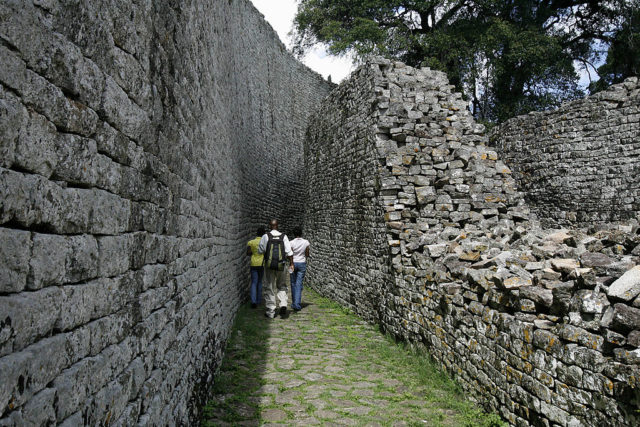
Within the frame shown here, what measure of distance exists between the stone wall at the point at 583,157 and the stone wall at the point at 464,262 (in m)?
3.96

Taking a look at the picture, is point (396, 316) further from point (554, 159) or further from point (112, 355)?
point (554, 159)

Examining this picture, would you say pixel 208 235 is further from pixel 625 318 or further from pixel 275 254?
pixel 625 318

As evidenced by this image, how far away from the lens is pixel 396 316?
709cm

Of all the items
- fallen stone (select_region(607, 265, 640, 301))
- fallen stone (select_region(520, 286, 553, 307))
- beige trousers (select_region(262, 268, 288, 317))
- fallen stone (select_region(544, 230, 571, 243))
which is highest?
fallen stone (select_region(544, 230, 571, 243))

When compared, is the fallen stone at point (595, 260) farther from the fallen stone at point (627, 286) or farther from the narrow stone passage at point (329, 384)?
the narrow stone passage at point (329, 384)

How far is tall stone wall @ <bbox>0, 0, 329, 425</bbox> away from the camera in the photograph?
131 cm

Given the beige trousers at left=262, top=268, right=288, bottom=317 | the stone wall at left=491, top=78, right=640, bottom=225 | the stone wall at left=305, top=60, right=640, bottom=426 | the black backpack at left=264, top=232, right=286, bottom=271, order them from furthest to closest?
the stone wall at left=491, top=78, right=640, bottom=225
the beige trousers at left=262, top=268, right=288, bottom=317
the black backpack at left=264, top=232, right=286, bottom=271
the stone wall at left=305, top=60, right=640, bottom=426

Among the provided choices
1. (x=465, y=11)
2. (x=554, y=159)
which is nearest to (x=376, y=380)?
(x=554, y=159)

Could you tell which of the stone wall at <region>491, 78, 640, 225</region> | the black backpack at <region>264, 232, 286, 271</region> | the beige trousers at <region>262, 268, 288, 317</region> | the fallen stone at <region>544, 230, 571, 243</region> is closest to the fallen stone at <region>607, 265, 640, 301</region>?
the fallen stone at <region>544, 230, 571, 243</region>

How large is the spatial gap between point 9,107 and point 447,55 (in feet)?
74.0

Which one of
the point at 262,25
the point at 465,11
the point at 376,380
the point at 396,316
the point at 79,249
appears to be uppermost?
the point at 465,11

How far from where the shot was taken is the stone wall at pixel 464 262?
10.5 ft

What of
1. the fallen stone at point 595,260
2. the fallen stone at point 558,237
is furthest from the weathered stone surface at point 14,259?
the fallen stone at point 558,237

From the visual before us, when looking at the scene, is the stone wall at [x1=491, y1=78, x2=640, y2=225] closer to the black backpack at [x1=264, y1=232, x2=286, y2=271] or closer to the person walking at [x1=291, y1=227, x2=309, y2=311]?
the person walking at [x1=291, y1=227, x2=309, y2=311]
